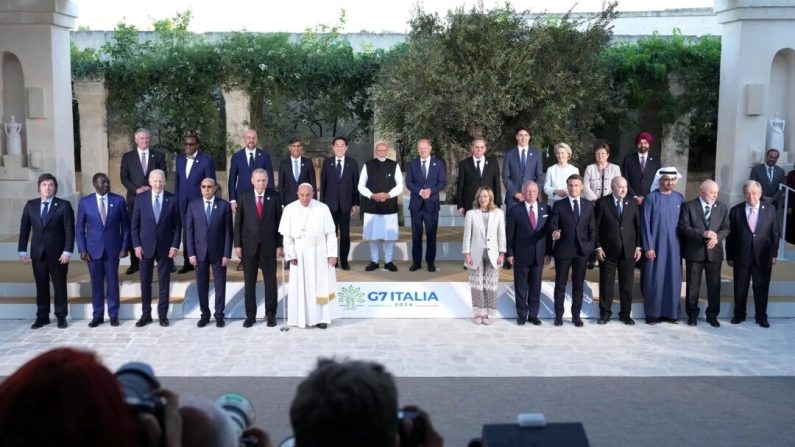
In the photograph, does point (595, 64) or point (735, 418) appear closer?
point (735, 418)

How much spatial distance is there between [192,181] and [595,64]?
641 centimetres

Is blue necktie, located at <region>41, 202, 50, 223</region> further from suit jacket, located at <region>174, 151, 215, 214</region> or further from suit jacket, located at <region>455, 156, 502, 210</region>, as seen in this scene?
suit jacket, located at <region>455, 156, 502, 210</region>

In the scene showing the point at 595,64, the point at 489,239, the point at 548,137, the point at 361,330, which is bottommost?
the point at 361,330

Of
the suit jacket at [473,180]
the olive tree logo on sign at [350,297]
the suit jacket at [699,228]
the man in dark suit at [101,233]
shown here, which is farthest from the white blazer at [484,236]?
the man in dark suit at [101,233]

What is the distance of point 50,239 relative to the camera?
31.3ft

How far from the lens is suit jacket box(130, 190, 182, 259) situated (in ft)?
31.5

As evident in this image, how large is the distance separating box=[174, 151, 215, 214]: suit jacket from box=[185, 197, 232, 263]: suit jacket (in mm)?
1061

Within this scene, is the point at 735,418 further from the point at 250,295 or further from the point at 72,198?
the point at 72,198

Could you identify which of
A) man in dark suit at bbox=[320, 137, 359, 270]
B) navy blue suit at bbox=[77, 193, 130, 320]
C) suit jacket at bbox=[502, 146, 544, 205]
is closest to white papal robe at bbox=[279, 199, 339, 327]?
man in dark suit at bbox=[320, 137, 359, 270]

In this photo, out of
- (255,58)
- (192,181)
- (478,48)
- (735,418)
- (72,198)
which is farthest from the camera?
(255,58)

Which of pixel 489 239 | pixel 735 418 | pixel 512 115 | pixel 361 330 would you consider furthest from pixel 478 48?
pixel 735 418

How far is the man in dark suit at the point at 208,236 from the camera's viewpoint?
9.64 m

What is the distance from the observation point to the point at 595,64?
1378 centimetres

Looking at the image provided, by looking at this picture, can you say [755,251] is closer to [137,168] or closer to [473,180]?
[473,180]
